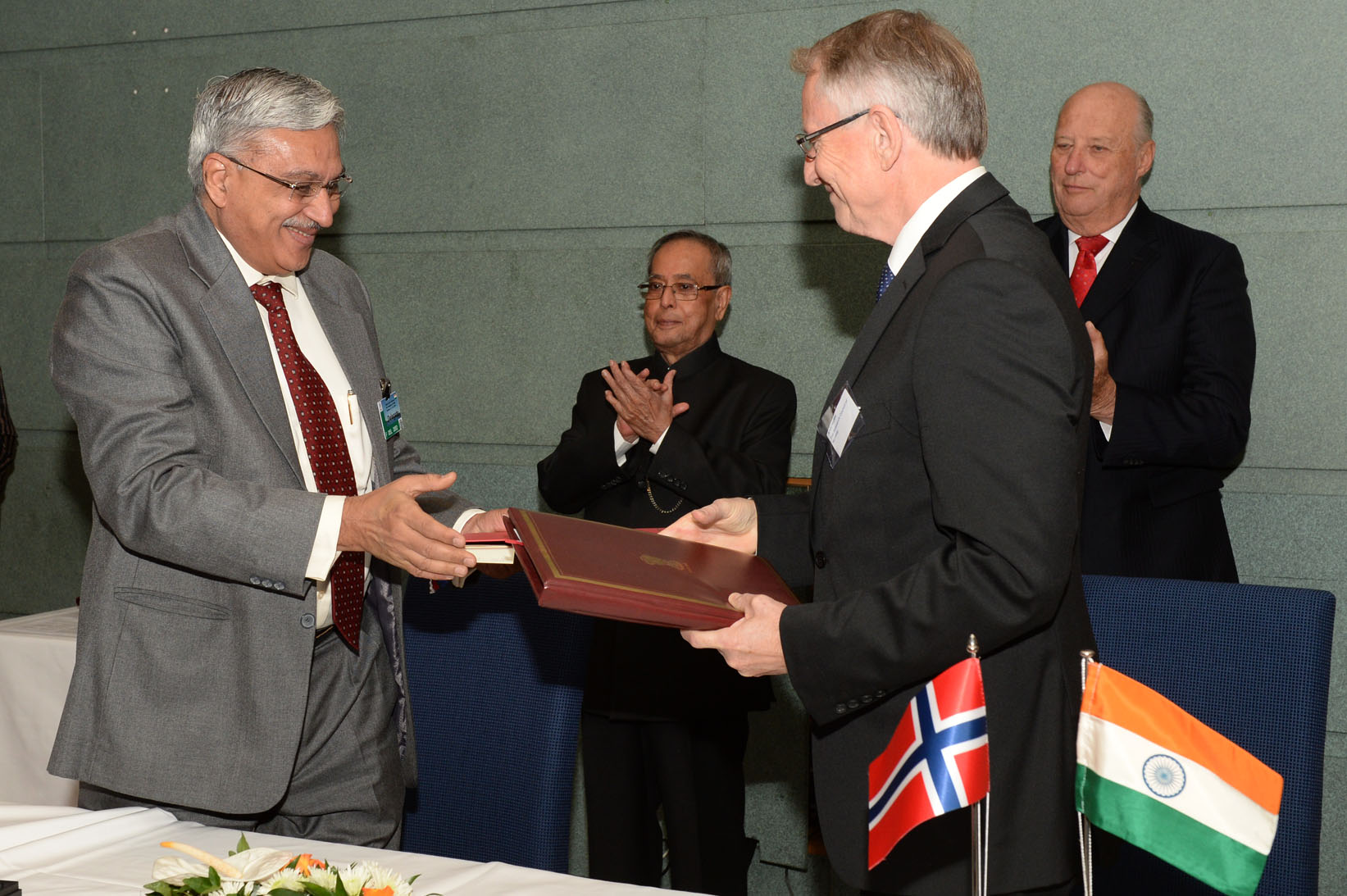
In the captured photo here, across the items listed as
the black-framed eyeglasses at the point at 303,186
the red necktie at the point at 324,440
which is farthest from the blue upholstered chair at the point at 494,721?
the black-framed eyeglasses at the point at 303,186

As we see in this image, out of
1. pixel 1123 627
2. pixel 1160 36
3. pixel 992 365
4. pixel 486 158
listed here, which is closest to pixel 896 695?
pixel 992 365

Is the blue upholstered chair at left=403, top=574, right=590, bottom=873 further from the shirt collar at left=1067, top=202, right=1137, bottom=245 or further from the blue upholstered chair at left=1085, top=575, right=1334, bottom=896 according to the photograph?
the shirt collar at left=1067, top=202, right=1137, bottom=245

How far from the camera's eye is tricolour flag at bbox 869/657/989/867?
4.30 feet

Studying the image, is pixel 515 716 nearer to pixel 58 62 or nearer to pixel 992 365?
pixel 992 365

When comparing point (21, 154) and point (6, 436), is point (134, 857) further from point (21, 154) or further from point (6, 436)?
point (21, 154)

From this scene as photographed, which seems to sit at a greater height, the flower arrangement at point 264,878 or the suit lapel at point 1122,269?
the suit lapel at point 1122,269

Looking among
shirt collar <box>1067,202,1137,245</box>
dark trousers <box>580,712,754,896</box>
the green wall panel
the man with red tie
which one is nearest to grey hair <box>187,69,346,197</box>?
dark trousers <box>580,712,754,896</box>

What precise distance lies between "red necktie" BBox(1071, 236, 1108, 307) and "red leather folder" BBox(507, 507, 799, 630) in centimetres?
158

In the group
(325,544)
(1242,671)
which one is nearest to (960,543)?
(1242,671)

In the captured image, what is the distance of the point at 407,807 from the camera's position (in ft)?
7.23

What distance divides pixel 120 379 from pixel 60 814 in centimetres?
63

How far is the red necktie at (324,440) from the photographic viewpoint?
6.70 ft

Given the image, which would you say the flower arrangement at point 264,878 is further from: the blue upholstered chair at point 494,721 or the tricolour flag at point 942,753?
the blue upholstered chair at point 494,721

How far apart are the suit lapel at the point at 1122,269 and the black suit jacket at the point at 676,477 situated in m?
0.80
